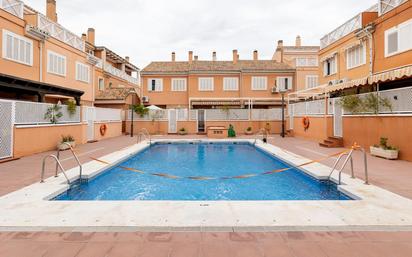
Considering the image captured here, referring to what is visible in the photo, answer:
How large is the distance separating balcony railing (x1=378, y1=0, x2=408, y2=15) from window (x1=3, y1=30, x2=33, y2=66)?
22012mm

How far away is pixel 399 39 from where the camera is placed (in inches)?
514

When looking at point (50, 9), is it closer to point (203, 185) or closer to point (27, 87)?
point (27, 87)

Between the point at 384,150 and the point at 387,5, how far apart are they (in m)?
9.75

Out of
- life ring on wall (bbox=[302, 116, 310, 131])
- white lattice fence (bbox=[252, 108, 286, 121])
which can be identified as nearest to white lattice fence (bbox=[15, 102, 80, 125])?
life ring on wall (bbox=[302, 116, 310, 131])

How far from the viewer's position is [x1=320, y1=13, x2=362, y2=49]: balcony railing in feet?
53.8

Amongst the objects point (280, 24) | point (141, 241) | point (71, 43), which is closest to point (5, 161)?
point (141, 241)

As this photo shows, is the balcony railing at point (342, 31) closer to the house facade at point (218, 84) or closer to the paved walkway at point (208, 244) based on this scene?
the house facade at point (218, 84)

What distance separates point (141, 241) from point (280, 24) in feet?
70.8

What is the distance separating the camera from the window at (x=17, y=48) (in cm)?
1295

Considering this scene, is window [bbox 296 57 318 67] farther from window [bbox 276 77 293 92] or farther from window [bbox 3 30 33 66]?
window [bbox 3 30 33 66]

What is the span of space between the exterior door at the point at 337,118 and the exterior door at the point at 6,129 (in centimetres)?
1752

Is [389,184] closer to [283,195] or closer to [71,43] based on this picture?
[283,195]

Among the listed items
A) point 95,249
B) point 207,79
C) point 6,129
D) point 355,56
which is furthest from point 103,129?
point 355,56

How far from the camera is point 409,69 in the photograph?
9344 millimetres
